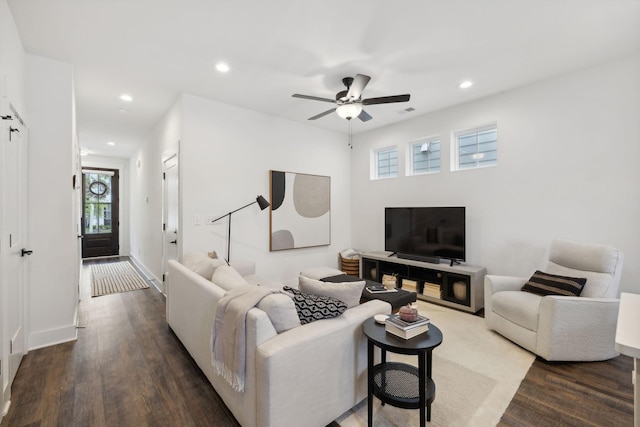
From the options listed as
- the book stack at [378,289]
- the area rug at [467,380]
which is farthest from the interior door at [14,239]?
the book stack at [378,289]

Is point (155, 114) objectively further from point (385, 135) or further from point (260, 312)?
point (260, 312)

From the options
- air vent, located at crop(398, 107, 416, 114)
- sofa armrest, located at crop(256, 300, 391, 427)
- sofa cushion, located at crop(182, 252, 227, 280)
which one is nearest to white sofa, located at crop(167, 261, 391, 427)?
sofa armrest, located at crop(256, 300, 391, 427)

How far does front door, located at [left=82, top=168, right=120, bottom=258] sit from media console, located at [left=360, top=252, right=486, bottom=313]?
282 inches

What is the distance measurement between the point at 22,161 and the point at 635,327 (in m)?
4.21

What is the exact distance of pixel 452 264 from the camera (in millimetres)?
3984

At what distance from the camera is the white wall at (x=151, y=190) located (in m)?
4.17

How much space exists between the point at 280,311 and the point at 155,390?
4.34ft

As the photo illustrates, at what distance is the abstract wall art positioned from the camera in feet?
15.0

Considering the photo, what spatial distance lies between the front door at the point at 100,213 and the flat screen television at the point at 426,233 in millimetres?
7440

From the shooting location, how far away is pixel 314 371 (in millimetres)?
1626

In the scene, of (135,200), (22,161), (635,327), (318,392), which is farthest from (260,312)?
(135,200)

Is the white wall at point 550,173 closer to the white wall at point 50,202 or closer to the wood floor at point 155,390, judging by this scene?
the wood floor at point 155,390

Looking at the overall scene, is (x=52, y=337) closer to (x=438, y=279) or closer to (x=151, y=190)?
(x=151, y=190)

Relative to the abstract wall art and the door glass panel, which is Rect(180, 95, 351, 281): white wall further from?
the door glass panel
